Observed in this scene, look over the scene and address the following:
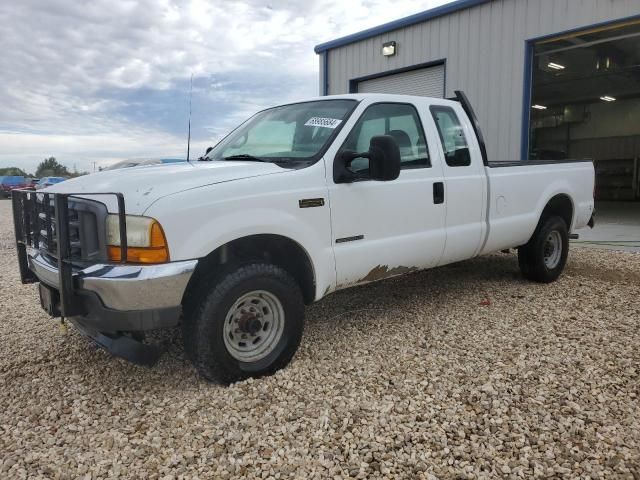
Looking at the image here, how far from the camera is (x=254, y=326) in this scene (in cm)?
323

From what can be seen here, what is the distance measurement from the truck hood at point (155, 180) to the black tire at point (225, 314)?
1.87ft

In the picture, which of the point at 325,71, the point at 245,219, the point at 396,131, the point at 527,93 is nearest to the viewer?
the point at 245,219

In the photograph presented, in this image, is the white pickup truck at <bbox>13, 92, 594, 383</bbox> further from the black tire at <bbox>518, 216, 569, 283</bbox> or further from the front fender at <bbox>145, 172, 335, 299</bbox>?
the black tire at <bbox>518, 216, 569, 283</bbox>

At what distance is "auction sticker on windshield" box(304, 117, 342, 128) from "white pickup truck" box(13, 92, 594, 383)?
12mm

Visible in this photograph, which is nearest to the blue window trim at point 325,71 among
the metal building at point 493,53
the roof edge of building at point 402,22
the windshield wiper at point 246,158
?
the metal building at point 493,53

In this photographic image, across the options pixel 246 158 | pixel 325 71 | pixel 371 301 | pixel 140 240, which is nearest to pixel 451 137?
pixel 371 301

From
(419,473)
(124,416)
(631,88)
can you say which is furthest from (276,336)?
(631,88)

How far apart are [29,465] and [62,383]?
955 millimetres

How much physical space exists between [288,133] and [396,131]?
35.4 inches

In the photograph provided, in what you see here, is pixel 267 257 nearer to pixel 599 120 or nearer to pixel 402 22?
pixel 402 22

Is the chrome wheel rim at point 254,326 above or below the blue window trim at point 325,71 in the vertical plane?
below

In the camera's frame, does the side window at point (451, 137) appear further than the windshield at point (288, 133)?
Yes

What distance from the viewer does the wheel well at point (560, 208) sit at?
5730mm

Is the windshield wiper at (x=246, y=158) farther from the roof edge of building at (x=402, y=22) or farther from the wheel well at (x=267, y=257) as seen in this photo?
the roof edge of building at (x=402, y=22)
